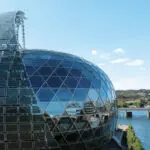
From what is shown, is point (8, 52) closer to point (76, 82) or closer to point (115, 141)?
point (76, 82)

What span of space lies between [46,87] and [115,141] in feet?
39.5

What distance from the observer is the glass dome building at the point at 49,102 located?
21891 millimetres

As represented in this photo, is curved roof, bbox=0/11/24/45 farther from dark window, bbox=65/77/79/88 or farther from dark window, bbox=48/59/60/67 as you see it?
dark window, bbox=65/77/79/88

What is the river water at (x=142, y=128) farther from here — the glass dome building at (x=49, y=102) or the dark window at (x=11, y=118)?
the dark window at (x=11, y=118)

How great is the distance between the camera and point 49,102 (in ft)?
73.2

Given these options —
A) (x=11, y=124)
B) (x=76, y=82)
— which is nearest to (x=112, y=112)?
(x=76, y=82)

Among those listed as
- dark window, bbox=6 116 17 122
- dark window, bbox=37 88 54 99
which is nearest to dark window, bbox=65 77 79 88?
dark window, bbox=37 88 54 99

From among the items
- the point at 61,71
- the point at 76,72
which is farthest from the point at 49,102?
the point at 76,72

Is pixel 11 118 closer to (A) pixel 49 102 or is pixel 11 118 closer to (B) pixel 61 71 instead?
(A) pixel 49 102

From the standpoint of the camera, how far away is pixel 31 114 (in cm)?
2183

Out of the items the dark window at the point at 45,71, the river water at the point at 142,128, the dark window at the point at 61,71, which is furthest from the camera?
the river water at the point at 142,128

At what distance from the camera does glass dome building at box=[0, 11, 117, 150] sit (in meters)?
21.9

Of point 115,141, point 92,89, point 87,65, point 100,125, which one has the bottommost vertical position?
point 115,141

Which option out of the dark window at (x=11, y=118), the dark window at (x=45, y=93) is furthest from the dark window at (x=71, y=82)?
the dark window at (x=11, y=118)
